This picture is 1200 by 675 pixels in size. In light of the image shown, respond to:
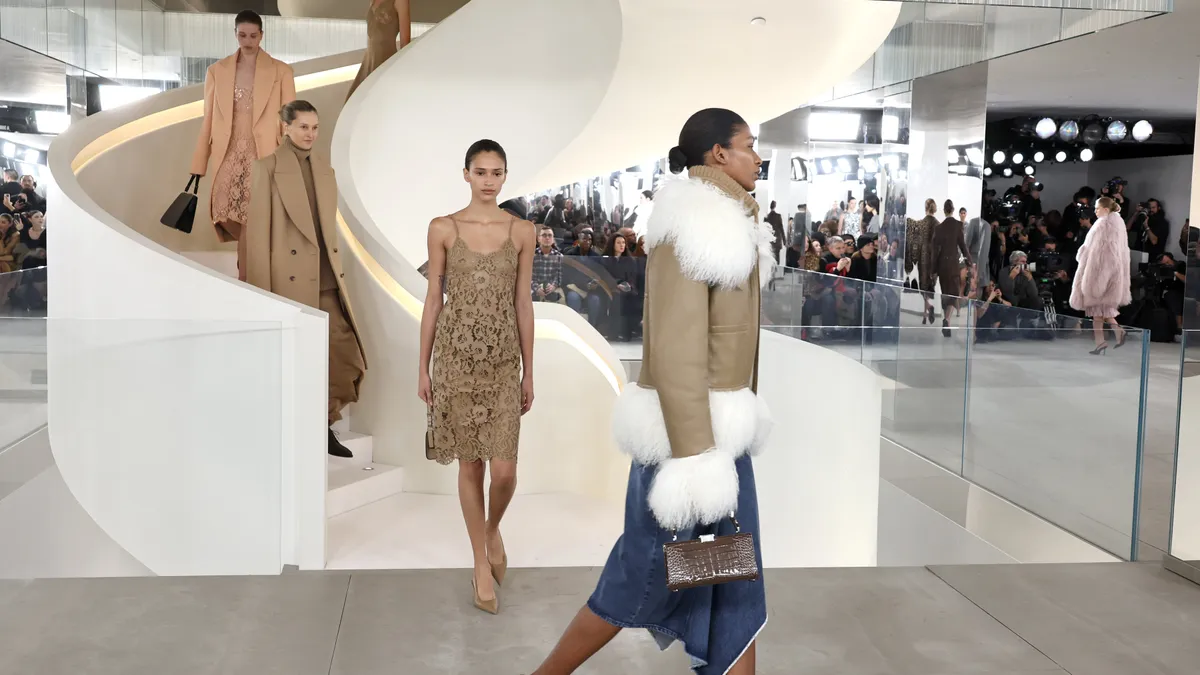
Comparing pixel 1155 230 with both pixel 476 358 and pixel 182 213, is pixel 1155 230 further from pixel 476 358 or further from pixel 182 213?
pixel 476 358

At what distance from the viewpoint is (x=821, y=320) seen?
8.58 metres

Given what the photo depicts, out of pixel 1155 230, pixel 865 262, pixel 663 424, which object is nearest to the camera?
pixel 663 424

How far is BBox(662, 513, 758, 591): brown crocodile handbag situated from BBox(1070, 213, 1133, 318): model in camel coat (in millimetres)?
10934

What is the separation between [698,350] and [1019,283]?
12.8 metres

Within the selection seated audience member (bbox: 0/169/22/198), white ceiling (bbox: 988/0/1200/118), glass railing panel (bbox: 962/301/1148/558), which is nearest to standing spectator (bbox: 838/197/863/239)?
white ceiling (bbox: 988/0/1200/118)

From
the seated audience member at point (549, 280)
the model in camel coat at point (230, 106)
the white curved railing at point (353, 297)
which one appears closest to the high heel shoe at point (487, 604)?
the white curved railing at point (353, 297)

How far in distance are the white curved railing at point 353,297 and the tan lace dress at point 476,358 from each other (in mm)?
674

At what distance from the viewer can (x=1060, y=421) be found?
4848 mm

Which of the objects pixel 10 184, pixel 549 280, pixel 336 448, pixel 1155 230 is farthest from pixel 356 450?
pixel 1155 230

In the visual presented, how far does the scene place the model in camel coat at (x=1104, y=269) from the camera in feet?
38.7

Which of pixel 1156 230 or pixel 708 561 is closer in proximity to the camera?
pixel 708 561

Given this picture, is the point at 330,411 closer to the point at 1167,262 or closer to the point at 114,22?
the point at 114,22

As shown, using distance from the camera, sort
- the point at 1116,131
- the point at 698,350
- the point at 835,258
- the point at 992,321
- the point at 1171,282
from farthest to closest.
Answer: the point at 1116,131 < the point at 835,258 < the point at 1171,282 < the point at 992,321 < the point at 698,350

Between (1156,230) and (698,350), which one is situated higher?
(1156,230)
